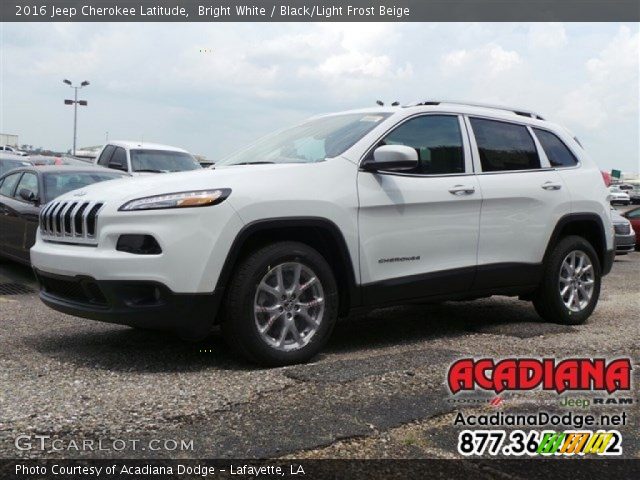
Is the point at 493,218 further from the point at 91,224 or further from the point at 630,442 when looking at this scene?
the point at 91,224

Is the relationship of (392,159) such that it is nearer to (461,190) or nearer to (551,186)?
(461,190)

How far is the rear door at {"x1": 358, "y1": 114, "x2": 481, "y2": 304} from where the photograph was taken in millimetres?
4809

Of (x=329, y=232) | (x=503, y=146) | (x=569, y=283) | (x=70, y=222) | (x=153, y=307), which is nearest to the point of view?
(x=153, y=307)

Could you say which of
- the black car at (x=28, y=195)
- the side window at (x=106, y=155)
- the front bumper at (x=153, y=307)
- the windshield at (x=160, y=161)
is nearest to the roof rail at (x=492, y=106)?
the front bumper at (x=153, y=307)

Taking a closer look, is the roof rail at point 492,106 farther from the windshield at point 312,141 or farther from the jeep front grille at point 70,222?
the jeep front grille at point 70,222

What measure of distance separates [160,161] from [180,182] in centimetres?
912

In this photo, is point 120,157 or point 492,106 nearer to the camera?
point 492,106

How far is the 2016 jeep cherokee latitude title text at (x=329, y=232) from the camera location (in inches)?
163

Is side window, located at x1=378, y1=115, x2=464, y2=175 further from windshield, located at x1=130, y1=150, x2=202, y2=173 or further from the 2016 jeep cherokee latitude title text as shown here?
windshield, located at x1=130, y1=150, x2=202, y2=173

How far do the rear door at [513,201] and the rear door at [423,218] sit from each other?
0.14 m

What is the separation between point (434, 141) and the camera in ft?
17.5

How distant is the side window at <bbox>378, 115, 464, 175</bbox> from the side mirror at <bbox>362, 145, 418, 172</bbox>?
1.08 ft

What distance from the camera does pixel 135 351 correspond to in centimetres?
480
